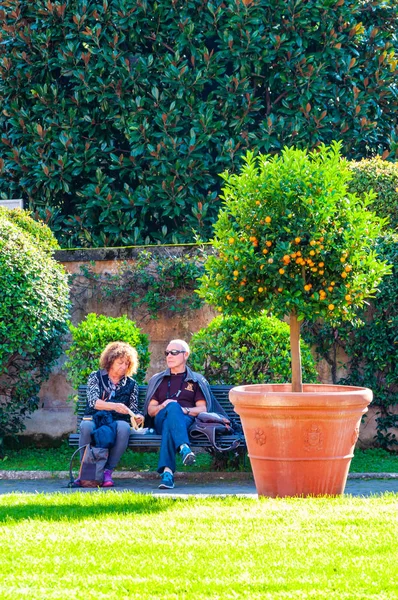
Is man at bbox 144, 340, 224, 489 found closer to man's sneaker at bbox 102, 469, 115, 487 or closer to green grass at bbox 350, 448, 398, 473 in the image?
man's sneaker at bbox 102, 469, 115, 487

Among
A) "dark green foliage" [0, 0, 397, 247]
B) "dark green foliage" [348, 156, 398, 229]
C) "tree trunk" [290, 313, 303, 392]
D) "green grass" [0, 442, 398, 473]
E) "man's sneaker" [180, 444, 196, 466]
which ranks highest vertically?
"dark green foliage" [0, 0, 397, 247]

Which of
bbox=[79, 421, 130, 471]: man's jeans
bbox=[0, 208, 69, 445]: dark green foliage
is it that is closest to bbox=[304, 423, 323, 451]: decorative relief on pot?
bbox=[79, 421, 130, 471]: man's jeans

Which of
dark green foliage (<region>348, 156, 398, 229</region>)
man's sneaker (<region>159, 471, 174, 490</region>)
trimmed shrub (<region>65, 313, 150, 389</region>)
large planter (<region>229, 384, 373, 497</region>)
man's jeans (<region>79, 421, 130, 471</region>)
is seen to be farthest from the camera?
dark green foliage (<region>348, 156, 398, 229</region>)

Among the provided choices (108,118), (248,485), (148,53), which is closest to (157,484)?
(248,485)

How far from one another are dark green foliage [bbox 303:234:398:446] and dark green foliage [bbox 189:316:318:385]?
81 centimetres

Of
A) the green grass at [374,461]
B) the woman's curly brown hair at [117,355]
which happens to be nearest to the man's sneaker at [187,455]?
the woman's curly brown hair at [117,355]

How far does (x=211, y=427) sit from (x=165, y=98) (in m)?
5.85

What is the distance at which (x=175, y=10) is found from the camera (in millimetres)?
12891

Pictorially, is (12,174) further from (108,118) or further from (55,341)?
(55,341)

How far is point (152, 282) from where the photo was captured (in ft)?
Result: 34.0

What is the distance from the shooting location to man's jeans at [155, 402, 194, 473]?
8117mm

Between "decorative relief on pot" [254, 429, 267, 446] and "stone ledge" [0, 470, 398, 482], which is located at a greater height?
"decorative relief on pot" [254, 429, 267, 446]

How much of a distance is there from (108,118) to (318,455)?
7.10m

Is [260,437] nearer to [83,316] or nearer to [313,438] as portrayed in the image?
[313,438]
